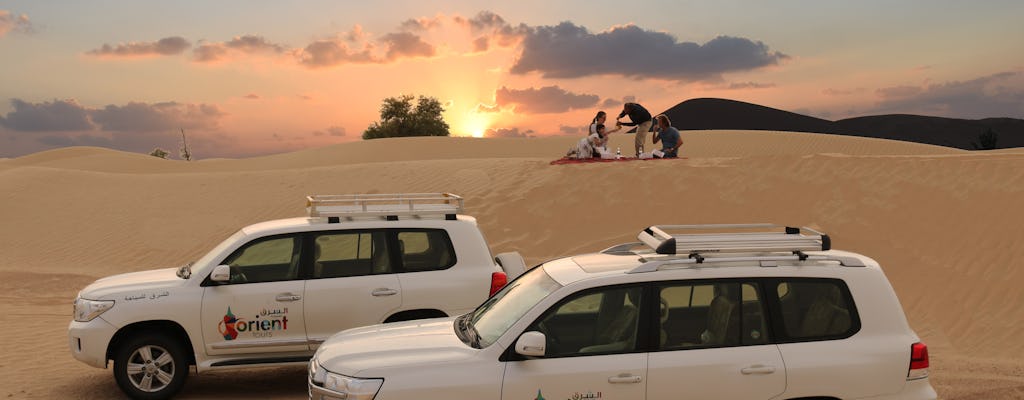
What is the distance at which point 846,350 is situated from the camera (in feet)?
19.4

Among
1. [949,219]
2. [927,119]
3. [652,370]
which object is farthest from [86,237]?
[927,119]

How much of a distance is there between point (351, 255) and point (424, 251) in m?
0.71

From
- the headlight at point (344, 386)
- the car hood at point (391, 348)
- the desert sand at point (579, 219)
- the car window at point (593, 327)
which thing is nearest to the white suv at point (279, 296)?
the desert sand at point (579, 219)

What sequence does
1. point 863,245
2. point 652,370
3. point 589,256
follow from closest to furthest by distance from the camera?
point 652,370
point 589,256
point 863,245

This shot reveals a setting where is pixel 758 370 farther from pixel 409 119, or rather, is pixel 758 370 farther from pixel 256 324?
pixel 409 119

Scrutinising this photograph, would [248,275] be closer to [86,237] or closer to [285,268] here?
[285,268]

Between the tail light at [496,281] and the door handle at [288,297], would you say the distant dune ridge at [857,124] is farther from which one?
the door handle at [288,297]

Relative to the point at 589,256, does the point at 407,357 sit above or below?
below

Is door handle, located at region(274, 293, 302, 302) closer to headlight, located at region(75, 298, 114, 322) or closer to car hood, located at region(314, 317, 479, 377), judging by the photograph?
headlight, located at region(75, 298, 114, 322)

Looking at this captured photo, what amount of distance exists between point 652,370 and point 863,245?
45.9 feet

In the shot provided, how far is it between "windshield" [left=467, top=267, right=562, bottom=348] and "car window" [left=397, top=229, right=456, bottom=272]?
260cm

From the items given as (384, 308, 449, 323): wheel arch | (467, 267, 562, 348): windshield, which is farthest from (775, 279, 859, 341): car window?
(384, 308, 449, 323): wheel arch

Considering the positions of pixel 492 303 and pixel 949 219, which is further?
pixel 949 219

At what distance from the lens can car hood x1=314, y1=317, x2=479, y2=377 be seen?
5754 mm
